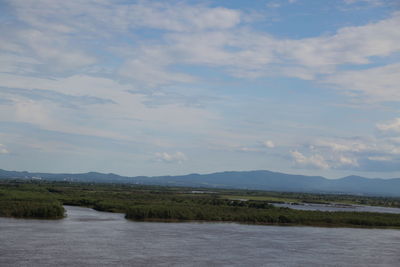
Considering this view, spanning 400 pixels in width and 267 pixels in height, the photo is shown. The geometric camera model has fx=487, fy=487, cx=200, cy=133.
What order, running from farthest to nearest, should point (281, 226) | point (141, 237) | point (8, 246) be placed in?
point (281, 226)
point (141, 237)
point (8, 246)

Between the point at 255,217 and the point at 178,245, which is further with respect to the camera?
the point at 255,217

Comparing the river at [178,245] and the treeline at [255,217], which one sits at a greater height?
the treeline at [255,217]

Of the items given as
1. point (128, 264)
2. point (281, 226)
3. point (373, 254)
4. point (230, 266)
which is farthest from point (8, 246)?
point (281, 226)

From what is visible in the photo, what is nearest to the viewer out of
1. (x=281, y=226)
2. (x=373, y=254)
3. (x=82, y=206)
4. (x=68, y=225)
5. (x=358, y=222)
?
(x=373, y=254)

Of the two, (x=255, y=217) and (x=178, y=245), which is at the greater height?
(x=255, y=217)

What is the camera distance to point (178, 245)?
30.0 m

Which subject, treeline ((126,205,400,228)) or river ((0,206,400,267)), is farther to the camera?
treeline ((126,205,400,228))

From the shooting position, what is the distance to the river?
2534 centimetres

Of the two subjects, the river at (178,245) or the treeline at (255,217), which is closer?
the river at (178,245)

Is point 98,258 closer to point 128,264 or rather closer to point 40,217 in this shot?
point 128,264

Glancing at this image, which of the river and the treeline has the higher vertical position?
the treeline

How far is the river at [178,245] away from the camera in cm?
2534

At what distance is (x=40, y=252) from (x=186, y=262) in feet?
25.3

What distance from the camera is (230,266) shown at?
2512 cm
